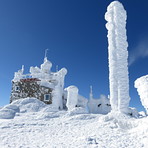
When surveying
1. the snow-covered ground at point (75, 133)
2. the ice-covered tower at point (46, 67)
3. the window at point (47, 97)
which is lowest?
the snow-covered ground at point (75, 133)

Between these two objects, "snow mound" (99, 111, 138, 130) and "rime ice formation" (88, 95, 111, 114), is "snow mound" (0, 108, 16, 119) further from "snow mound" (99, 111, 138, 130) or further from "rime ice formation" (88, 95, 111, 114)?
"rime ice formation" (88, 95, 111, 114)

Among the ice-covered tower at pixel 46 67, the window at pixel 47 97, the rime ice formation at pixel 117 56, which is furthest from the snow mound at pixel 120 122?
the ice-covered tower at pixel 46 67

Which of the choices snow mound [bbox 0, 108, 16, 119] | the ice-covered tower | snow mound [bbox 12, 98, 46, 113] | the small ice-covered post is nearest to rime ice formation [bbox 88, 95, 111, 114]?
the small ice-covered post

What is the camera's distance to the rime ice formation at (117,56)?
644 inches

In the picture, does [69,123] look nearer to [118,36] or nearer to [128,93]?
[128,93]

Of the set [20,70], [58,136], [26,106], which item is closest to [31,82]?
[20,70]

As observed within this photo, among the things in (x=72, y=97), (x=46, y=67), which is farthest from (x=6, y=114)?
(x=46, y=67)

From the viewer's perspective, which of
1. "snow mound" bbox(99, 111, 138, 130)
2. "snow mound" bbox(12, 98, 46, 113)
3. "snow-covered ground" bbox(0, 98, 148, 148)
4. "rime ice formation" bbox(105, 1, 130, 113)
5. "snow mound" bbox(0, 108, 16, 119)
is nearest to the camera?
"snow-covered ground" bbox(0, 98, 148, 148)

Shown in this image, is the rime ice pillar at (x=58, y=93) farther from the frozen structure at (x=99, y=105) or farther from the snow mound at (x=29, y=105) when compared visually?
the snow mound at (x=29, y=105)

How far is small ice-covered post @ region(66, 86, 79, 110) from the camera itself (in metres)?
25.4

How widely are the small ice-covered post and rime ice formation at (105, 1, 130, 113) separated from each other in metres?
9.53

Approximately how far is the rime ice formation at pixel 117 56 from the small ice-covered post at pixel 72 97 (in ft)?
31.3

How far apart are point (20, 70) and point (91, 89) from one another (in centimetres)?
1552

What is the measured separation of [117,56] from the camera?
1781 cm
